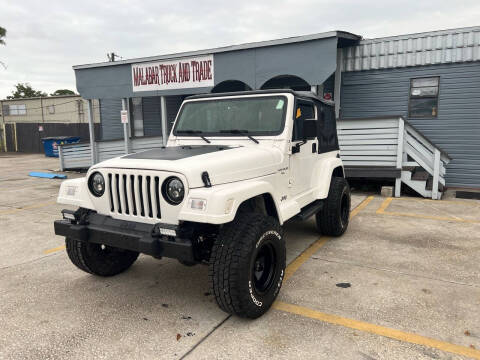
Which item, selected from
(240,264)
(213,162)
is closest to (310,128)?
(213,162)

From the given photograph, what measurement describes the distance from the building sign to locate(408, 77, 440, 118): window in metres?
5.84

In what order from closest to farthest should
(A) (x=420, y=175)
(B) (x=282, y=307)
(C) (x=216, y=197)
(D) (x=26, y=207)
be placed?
1. (C) (x=216, y=197)
2. (B) (x=282, y=307)
3. (D) (x=26, y=207)
4. (A) (x=420, y=175)

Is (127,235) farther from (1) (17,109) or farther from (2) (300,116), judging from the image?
(1) (17,109)

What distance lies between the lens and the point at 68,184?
11.8 ft

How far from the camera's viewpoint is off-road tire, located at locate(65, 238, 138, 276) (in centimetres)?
372

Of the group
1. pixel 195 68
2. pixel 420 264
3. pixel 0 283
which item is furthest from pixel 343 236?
pixel 195 68

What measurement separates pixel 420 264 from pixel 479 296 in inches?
34.4

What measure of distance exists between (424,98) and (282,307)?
888 centimetres

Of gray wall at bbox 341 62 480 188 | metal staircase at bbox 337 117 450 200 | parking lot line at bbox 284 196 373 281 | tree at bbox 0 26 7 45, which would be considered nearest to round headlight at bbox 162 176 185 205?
parking lot line at bbox 284 196 373 281

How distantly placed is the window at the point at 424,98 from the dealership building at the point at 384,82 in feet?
0.08

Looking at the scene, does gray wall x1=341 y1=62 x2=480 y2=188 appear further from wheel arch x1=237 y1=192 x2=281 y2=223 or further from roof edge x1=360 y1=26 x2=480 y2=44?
wheel arch x1=237 y1=192 x2=281 y2=223

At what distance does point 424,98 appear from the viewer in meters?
10.1

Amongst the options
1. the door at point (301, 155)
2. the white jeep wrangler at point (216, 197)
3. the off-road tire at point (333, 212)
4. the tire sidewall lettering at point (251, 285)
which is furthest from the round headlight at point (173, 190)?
the off-road tire at point (333, 212)

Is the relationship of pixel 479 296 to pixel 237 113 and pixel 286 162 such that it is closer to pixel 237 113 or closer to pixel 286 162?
pixel 286 162
